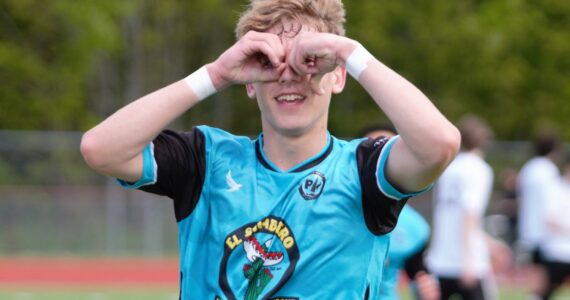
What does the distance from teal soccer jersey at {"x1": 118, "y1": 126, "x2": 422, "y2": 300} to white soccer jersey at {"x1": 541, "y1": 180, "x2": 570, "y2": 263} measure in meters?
7.66

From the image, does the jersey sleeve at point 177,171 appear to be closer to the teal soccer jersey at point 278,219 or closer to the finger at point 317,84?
the teal soccer jersey at point 278,219

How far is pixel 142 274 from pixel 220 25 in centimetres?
1529

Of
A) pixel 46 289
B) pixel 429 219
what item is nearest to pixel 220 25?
pixel 429 219

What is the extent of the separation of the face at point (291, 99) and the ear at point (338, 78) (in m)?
0.07

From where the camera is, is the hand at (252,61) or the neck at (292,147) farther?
the neck at (292,147)

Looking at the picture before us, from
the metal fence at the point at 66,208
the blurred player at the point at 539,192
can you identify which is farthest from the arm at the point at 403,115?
the metal fence at the point at 66,208

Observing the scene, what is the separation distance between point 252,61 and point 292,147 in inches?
12.6

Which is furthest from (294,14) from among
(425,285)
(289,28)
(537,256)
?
(537,256)

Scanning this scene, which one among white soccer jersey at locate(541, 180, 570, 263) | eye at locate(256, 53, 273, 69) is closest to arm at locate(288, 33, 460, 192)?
eye at locate(256, 53, 273, 69)

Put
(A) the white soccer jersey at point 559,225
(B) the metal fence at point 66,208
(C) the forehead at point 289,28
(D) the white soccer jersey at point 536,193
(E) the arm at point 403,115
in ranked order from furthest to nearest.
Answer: (B) the metal fence at point 66,208, (D) the white soccer jersey at point 536,193, (A) the white soccer jersey at point 559,225, (C) the forehead at point 289,28, (E) the arm at point 403,115

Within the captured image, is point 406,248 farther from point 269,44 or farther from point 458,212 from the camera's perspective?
point 269,44

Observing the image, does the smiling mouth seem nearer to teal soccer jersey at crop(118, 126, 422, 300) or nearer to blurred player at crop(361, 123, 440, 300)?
teal soccer jersey at crop(118, 126, 422, 300)

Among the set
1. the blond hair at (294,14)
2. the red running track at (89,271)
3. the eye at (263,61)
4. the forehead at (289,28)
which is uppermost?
the blond hair at (294,14)

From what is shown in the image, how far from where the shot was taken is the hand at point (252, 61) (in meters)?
3.21
